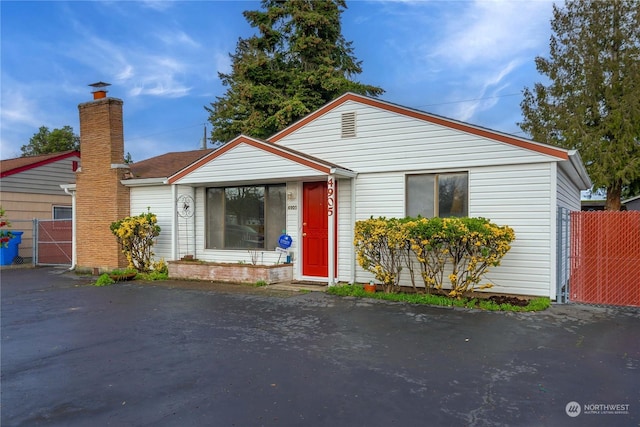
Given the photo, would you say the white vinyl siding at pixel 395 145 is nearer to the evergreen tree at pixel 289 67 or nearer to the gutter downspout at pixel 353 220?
the gutter downspout at pixel 353 220

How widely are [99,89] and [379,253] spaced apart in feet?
34.5

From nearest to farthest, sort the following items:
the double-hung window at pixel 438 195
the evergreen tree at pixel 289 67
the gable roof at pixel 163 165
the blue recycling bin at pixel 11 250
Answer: the double-hung window at pixel 438 195 < the gable roof at pixel 163 165 < the blue recycling bin at pixel 11 250 < the evergreen tree at pixel 289 67

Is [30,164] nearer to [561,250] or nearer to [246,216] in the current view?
[246,216]

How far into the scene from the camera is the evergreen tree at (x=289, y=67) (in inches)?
Result: 782

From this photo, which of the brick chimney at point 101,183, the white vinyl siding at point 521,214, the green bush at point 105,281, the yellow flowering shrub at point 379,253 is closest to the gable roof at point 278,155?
the yellow flowering shrub at point 379,253

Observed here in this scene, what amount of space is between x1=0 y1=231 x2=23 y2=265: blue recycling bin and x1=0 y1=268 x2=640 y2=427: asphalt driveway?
995 cm

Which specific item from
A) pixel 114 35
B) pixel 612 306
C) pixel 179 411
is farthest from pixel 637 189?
pixel 179 411

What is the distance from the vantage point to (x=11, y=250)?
16406 millimetres

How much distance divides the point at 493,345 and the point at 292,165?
19.8 feet

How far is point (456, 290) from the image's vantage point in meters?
8.27

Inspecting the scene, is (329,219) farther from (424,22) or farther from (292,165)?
(424,22)

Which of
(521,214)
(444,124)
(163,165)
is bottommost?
(521,214)

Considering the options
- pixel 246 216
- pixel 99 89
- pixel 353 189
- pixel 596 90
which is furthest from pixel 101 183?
pixel 596 90

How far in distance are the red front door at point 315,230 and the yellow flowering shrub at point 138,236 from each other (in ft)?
15.2
